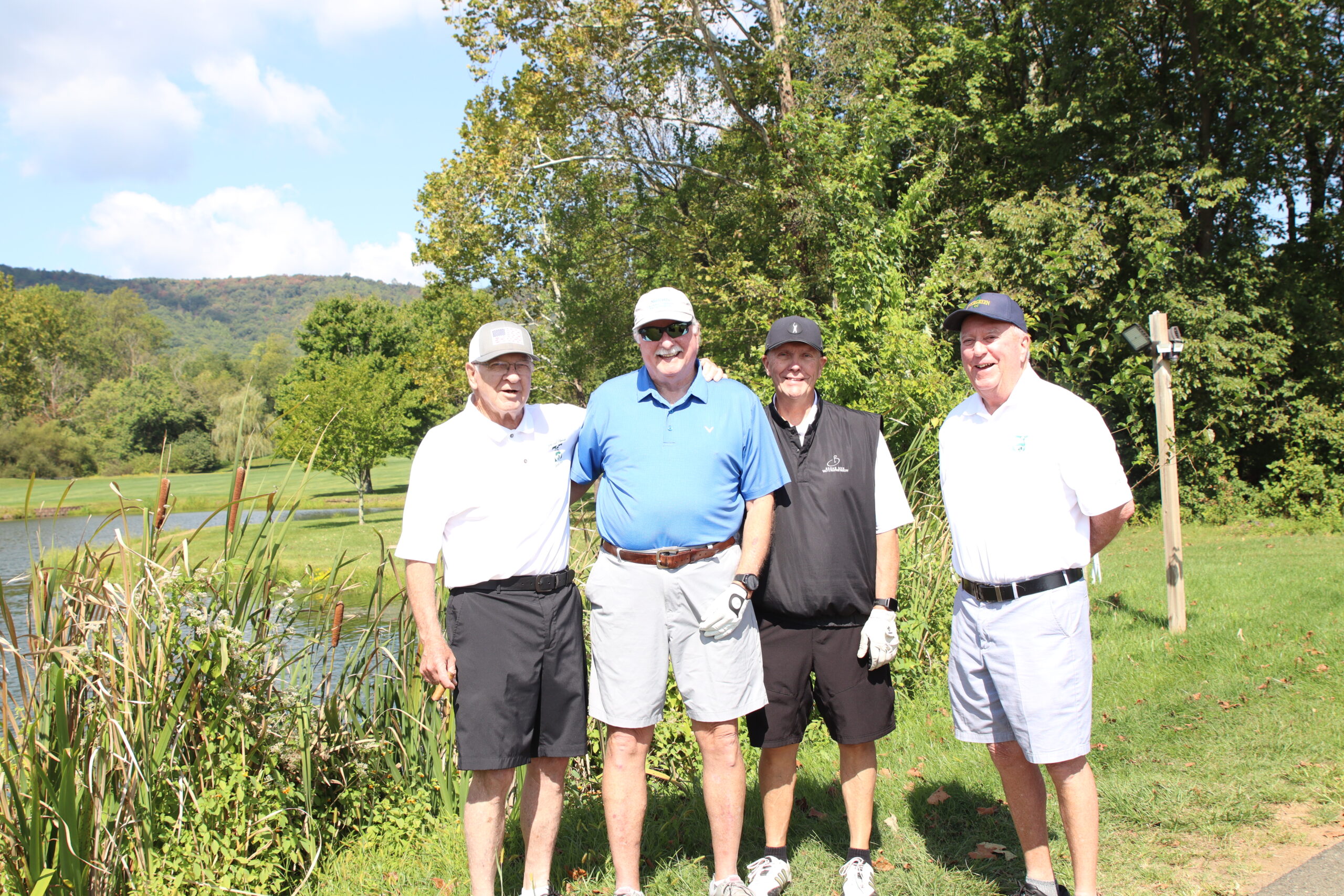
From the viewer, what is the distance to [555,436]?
3428mm

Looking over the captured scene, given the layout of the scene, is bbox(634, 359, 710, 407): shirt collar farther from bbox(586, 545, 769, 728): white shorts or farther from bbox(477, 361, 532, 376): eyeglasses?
bbox(586, 545, 769, 728): white shorts

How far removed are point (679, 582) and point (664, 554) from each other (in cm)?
11

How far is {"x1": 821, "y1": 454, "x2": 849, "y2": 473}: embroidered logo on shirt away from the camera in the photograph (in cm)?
351

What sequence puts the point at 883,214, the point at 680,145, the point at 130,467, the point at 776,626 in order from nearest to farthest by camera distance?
the point at 776,626 → the point at 883,214 → the point at 680,145 → the point at 130,467

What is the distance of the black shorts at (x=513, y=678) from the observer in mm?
3148

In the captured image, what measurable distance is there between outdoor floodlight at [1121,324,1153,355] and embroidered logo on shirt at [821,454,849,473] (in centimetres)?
463

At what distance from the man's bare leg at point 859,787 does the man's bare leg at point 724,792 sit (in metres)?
0.46

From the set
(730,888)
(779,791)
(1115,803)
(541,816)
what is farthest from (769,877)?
(1115,803)

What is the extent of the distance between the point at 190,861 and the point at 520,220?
2129cm

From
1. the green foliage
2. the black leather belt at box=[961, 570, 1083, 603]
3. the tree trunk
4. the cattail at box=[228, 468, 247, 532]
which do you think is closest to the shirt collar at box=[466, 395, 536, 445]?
the cattail at box=[228, 468, 247, 532]

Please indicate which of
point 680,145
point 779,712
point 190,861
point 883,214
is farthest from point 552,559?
point 680,145

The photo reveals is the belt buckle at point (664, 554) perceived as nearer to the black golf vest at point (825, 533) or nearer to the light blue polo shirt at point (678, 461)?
the light blue polo shirt at point (678, 461)

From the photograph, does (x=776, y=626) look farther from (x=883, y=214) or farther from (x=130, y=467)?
(x=130, y=467)

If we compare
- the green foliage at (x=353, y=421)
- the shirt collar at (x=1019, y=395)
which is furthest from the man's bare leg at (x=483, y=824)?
the green foliage at (x=353, y=421)
